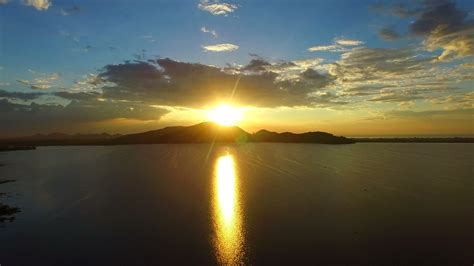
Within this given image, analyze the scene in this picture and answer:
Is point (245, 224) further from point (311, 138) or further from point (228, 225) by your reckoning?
point (311, 138)

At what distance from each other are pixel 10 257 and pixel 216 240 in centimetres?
913

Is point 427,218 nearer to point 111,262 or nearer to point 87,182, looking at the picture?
point 111,262

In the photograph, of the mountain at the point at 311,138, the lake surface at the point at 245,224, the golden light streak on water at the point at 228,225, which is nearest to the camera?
the golden light streak on water at the point at 228,225

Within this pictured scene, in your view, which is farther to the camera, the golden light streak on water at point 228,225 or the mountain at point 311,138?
the mountain at point 311,138

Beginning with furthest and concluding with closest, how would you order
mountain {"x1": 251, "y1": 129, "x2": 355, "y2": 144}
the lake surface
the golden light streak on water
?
mountain {"x1": 251, "y1": 129, "x2": 355, "y2": 144}, the lake surface, the golden light streak on water

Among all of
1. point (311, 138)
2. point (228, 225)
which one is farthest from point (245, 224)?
point (311, 138)

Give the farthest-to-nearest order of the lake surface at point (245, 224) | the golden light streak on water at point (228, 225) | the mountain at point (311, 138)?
the mountain at point (311, 138), the lake surface at point (245, 224), the golden light streak on water at point (228, 225)

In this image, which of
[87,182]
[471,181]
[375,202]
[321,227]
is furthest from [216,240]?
[471,181]

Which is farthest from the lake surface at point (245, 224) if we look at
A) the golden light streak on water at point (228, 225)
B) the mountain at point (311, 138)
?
the mountain at point (311, 138)

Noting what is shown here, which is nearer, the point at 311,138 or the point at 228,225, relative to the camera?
the point at 228,225

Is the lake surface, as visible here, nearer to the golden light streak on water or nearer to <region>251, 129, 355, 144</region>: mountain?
the golden light streak on water

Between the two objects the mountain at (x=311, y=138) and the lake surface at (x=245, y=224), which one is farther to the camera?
the mountain at (x=311, y=138)

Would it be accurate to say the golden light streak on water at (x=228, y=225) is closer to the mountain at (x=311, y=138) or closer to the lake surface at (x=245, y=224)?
the lake surface at (x=245, y=224)

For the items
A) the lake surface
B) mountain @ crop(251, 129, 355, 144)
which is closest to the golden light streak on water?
the lake surface
